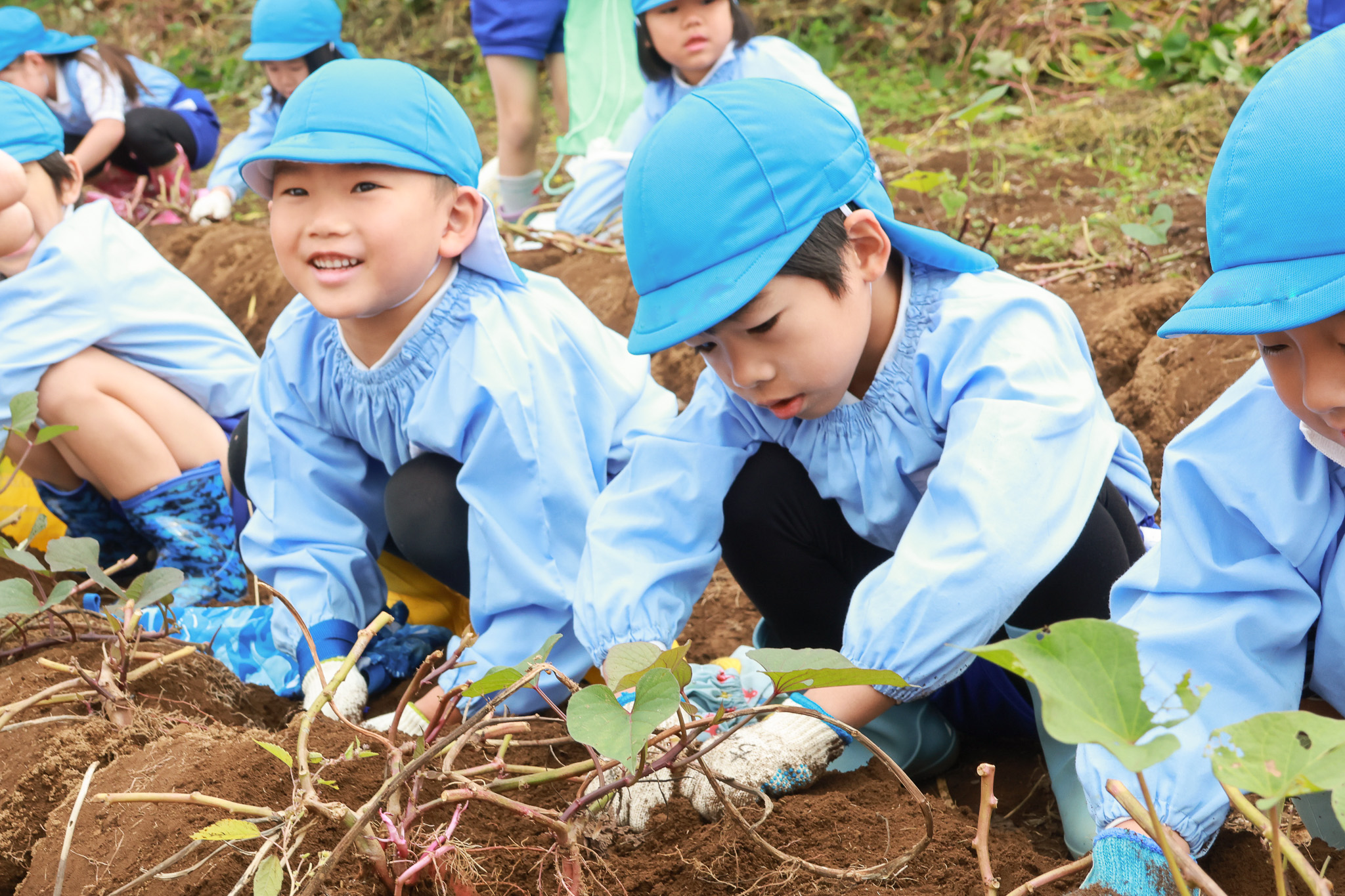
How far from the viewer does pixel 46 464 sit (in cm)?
230

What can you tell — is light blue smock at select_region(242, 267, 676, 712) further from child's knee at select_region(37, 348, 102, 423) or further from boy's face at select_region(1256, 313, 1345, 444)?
boy's face at select_region(1256, 313, 1345, 444)

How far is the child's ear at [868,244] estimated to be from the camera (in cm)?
132

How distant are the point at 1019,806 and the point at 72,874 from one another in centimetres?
105

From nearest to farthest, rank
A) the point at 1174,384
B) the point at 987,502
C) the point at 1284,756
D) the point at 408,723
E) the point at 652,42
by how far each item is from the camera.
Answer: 1. the point at 1284,756
2. the point at 987,502
3. the point at 408,723
4. the point at 1174,384
5. the point at 652,42

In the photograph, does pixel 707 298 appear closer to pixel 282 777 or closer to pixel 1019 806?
pixel 282 777

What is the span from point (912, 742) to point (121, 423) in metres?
1.58

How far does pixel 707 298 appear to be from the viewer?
4.00ft

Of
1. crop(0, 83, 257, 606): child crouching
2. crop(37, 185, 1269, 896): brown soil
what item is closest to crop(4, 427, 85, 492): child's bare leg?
crop(0, 83, 257, 606): child crouching

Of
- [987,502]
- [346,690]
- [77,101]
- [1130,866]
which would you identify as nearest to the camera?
[1130,866]

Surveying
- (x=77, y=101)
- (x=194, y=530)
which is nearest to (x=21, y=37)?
(x=77, y=101)

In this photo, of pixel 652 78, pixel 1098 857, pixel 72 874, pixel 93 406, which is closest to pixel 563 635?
pixel 72 874

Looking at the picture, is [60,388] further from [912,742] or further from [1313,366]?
[1313,366]

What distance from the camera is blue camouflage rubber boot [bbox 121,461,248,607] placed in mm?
2242

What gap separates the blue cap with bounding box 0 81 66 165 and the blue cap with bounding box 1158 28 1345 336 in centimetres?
217
